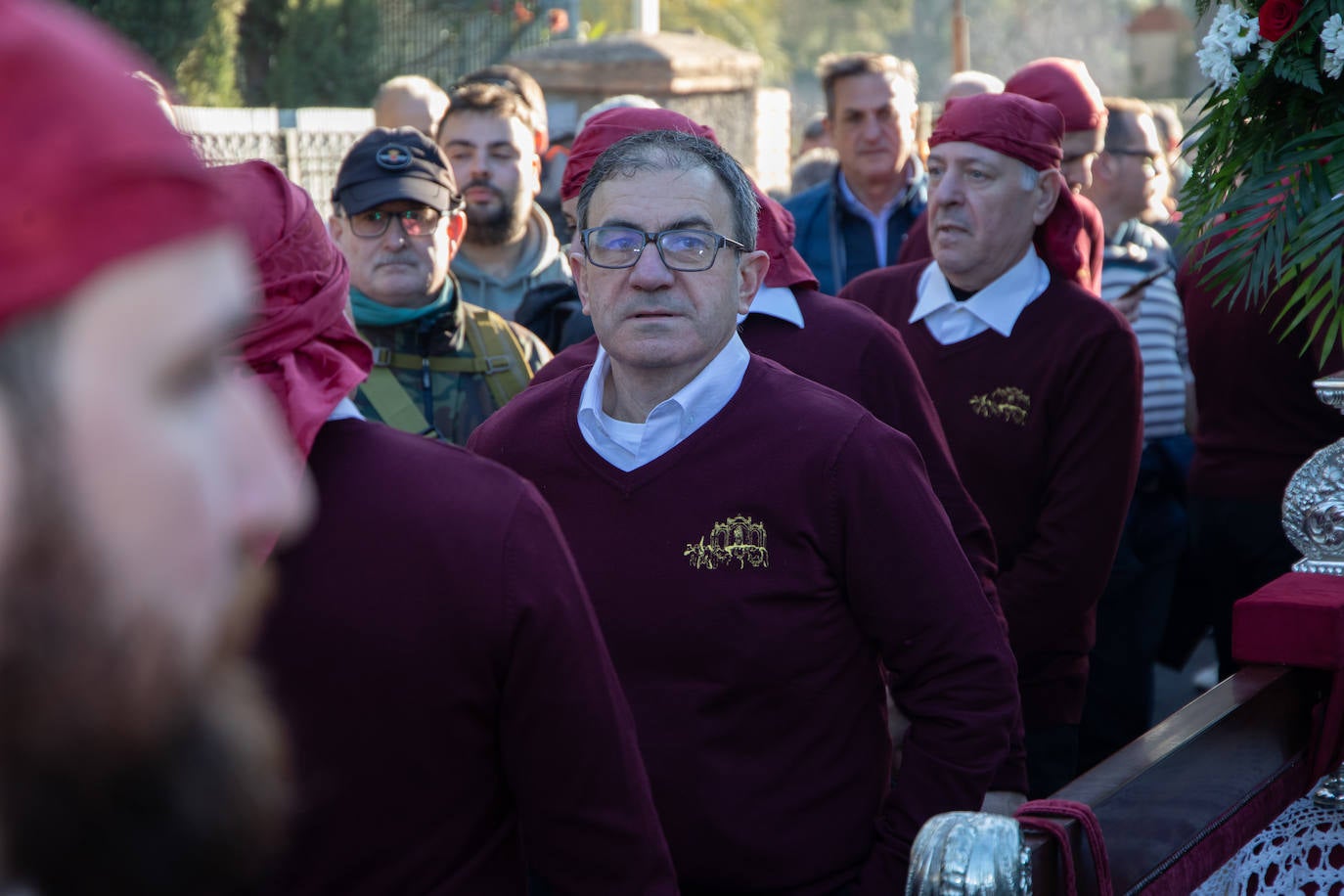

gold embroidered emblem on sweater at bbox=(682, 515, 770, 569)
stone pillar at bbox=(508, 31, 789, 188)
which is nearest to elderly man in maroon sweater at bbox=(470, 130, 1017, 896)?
gold embroidered emblem on sweater at bbox=(682, 515, 770, 569)

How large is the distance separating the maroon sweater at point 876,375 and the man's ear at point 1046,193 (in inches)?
37.9

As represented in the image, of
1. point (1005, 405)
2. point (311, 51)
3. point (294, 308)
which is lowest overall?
point (1005, 405)

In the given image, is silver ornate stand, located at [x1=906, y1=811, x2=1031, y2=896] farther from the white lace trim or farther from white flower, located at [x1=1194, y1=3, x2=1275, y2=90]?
white flower, located at [x1=1194, y1=3, x2=1275, y2=90]

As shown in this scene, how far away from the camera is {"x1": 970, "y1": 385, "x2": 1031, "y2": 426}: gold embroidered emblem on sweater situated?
12.2 feet

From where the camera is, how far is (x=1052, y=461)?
12.2ft

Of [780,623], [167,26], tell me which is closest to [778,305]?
[780,623]

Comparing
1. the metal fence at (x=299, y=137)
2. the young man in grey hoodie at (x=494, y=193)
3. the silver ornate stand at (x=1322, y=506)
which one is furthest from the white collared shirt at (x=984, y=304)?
the metal fence at (x=299, y=137)

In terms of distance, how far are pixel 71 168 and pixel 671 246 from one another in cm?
207

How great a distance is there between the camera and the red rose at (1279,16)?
2.83 meters

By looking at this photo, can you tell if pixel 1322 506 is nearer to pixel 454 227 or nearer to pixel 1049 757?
pixel 1049 757

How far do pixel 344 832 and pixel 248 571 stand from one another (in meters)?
1.01

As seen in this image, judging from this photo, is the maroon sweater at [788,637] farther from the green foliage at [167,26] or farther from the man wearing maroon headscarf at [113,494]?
the green foliage at [167,26]

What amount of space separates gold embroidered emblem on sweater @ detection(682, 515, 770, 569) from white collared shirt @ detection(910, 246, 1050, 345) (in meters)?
1.62

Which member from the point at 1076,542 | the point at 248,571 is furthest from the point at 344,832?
the point at 1076,542
